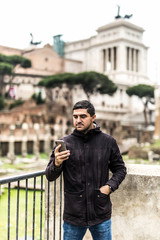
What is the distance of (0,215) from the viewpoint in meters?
7.81

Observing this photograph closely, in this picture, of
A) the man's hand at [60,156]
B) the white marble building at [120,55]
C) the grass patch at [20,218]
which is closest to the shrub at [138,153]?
the grass patch at [20,218]

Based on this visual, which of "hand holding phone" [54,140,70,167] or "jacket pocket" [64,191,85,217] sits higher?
"hand holding phone" [54,140,70,167]

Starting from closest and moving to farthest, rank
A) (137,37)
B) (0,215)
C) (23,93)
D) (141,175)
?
(141,175) → (0,215) → (23,93) → (137,37)

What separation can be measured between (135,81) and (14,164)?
39.8 meters

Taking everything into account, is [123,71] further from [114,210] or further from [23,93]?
[114,210]

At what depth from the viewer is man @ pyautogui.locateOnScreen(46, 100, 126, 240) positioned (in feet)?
9.14

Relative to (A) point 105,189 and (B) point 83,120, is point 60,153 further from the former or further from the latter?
(A) point 105,189

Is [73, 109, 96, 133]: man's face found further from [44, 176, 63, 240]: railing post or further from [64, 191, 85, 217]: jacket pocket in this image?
[44, 176, 63, 240]: railing post

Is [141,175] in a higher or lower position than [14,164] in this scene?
higher

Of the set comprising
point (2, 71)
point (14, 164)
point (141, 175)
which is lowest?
point (14, 164)

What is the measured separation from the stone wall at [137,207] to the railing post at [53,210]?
64 millimetres

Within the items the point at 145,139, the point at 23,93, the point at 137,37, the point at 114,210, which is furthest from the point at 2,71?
the point at 114,210

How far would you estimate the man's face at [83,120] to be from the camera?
291 centimetres

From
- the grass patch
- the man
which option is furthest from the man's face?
the grass patch
